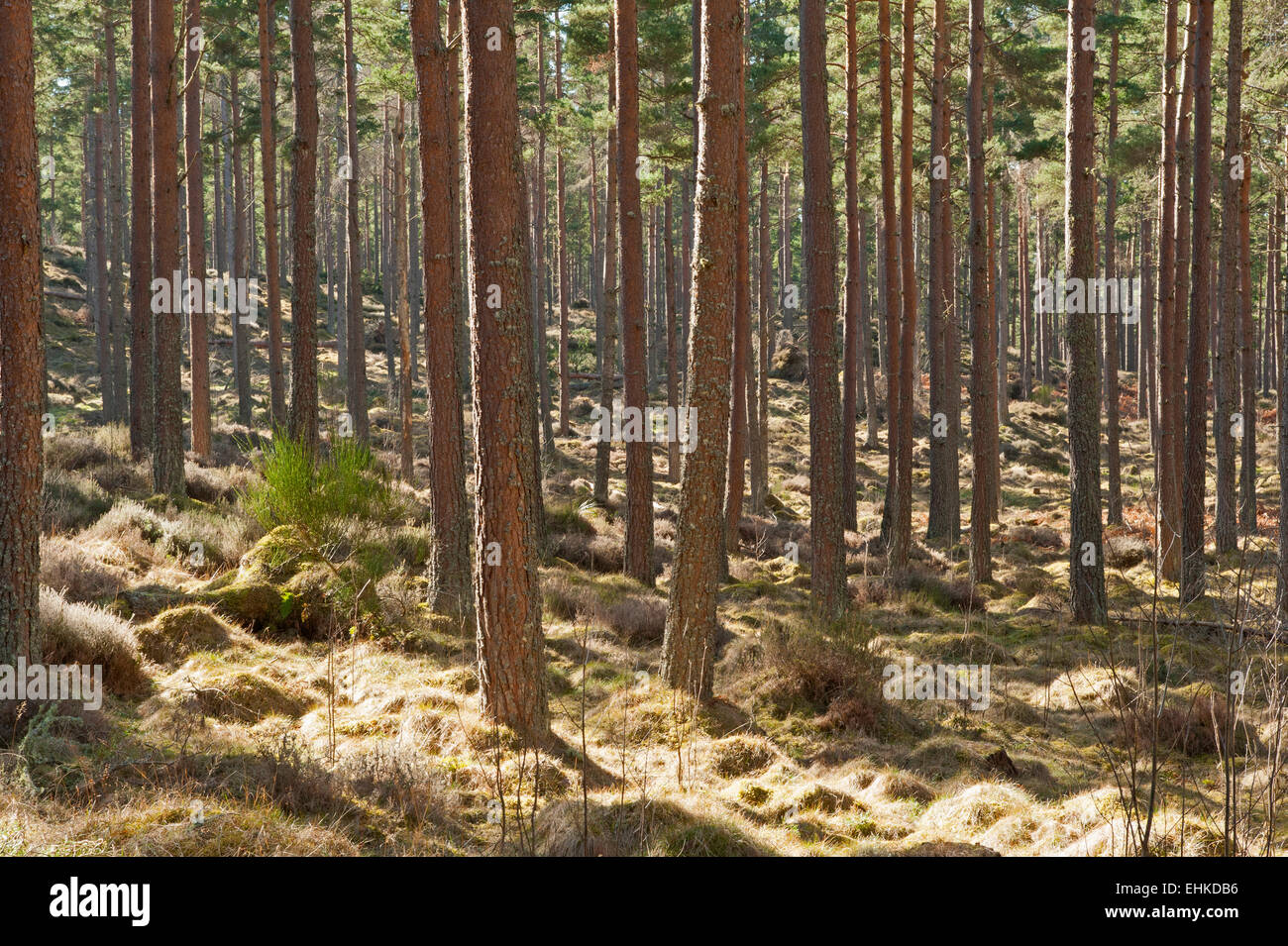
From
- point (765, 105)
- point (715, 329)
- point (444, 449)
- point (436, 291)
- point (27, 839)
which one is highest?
point (765, 105)

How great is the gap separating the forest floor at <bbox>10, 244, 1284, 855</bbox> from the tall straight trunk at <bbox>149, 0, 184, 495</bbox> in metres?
0.62

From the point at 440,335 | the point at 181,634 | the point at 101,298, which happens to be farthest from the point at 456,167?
the point at 101,298

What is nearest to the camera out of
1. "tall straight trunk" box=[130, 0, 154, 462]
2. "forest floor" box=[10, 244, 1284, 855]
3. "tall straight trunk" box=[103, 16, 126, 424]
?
"forest floor" box=[10, 244, 1284, 855]

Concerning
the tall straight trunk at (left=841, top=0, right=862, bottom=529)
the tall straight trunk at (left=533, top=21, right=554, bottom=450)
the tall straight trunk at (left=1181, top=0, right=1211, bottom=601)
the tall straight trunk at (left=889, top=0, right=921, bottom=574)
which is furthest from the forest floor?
the tall straight trunk at (left=533, top=21, right=554, bottom=450)

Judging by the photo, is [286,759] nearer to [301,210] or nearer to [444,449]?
[444,449]

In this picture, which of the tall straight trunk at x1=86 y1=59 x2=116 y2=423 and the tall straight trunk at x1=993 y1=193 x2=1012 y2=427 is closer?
the tall straight trunk at x1=86 y1=59 x2=116 y2=423

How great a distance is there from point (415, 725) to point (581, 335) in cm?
3778

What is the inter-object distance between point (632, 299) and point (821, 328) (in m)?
2.97

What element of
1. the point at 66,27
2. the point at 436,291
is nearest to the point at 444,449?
the point at 436,291

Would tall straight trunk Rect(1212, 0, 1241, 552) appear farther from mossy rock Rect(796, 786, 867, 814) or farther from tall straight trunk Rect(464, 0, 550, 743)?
tall straight trunk Rect(464, 0, 550, 743)

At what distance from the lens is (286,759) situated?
5.50 meters

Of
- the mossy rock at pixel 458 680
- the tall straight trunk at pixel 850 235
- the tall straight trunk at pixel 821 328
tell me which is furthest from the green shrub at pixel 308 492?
the tall straight trunk at pixel 850 235

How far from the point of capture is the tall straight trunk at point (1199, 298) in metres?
12.4

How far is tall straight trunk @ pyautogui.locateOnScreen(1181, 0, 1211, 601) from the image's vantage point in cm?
1236
